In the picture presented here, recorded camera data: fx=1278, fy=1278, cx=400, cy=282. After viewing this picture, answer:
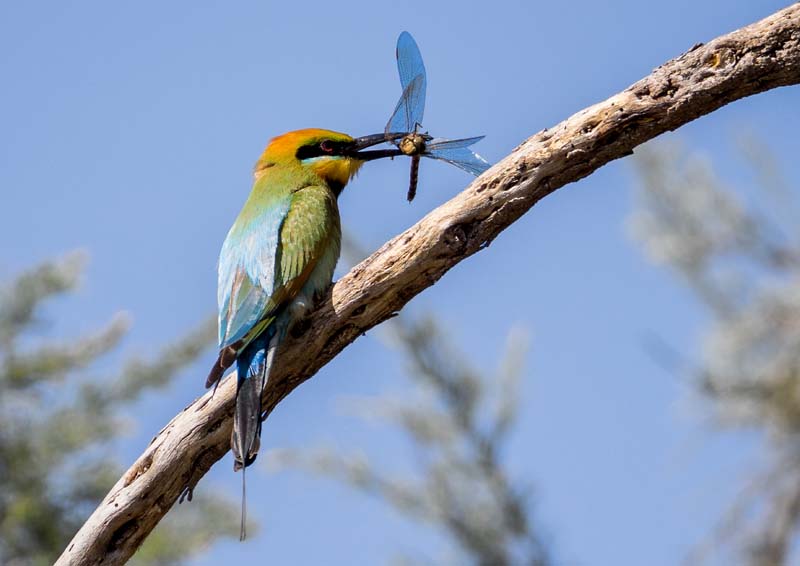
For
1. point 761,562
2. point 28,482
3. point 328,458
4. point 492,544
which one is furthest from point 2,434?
point 761,562

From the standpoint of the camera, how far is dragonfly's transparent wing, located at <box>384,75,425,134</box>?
4184 mm

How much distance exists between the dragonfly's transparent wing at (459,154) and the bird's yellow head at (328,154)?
0.27 m

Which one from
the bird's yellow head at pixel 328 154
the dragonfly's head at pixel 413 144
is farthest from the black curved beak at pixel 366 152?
the dragonfly's head at pixel 413 144

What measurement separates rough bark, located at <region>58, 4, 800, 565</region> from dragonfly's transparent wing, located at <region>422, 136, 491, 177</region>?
0.57 metres

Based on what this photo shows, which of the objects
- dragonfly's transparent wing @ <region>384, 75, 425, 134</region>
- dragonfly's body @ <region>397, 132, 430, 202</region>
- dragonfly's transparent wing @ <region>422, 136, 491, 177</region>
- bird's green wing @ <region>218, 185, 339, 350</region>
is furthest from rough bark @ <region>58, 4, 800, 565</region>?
dragonfly's transparent wing @ <region>384, 75, 425, 134</region>

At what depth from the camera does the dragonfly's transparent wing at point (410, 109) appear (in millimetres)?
4184

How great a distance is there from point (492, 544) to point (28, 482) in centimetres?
218

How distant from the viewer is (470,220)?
3205 millimetres

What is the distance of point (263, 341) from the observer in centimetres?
350

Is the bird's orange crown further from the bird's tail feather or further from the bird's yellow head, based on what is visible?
the bird's tail feather

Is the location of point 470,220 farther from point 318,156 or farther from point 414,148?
point 318,156

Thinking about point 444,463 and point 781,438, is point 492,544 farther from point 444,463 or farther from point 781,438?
point 781,438

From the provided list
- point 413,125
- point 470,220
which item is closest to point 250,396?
point 470,220

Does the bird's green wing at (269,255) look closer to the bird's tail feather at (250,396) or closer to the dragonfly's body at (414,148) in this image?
the bird's tail feather at (250,396)
